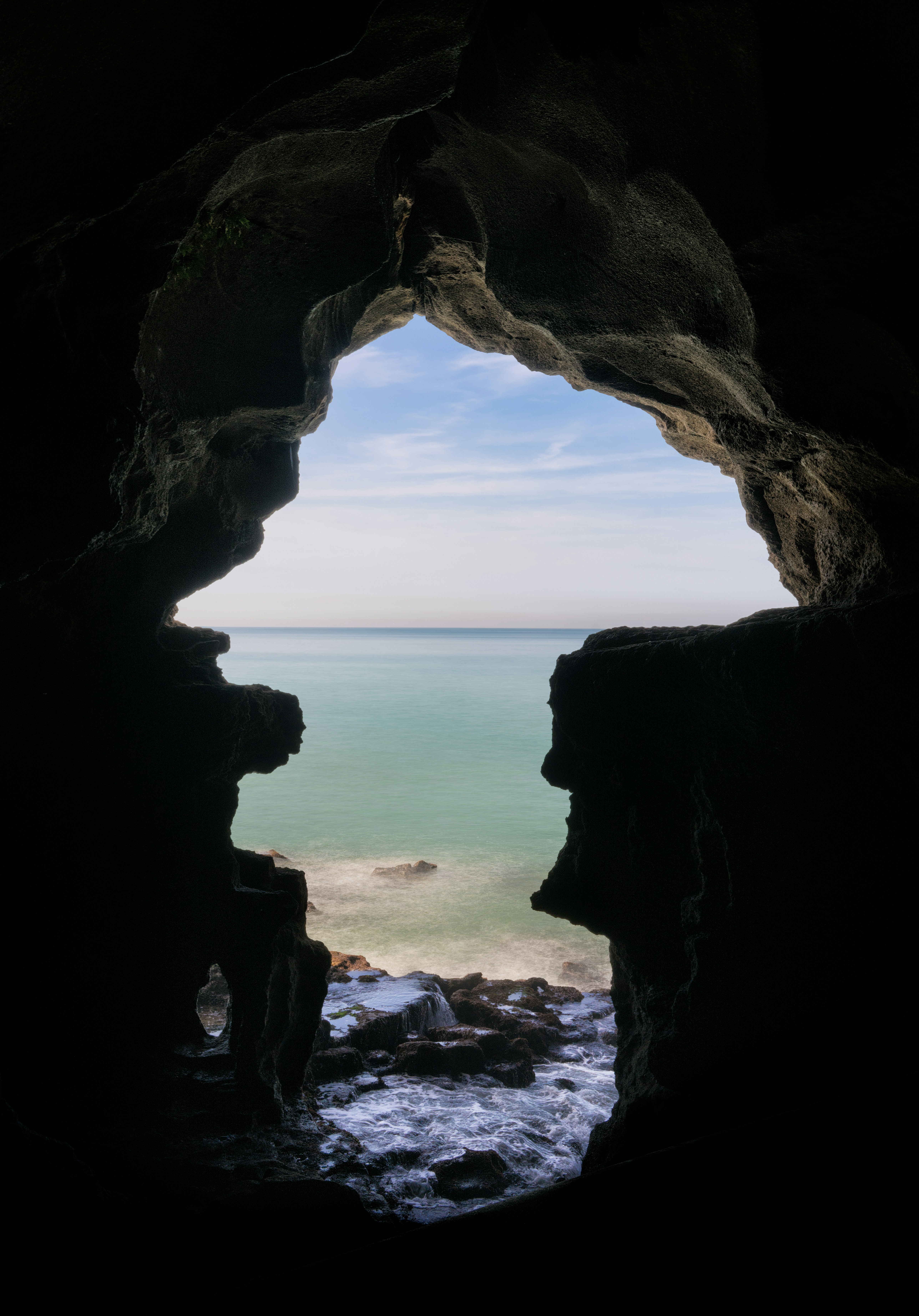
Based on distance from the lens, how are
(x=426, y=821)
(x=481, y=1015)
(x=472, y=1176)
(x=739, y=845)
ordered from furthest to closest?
(x=426, y=821), (x=481, y=1015), (x=472, y=1176), (x=739, y=845)

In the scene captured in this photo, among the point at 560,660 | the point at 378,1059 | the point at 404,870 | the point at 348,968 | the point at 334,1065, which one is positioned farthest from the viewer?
the point at 404,870

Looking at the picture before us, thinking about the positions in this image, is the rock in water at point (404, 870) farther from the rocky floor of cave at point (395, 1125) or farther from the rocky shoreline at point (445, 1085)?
the rocky floor of cave at point (395, 1125)

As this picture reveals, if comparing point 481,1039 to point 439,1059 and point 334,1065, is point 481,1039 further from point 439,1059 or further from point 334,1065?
point 334,1065

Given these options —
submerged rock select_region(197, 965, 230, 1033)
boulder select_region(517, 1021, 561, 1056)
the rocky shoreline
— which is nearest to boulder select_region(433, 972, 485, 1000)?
the rocky shoreline

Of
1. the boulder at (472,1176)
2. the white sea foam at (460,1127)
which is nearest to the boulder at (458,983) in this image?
the white sea foam at (460,1127)

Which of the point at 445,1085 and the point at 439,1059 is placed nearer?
the point at 445,1085

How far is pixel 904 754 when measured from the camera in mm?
3906

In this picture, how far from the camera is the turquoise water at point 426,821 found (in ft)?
52.7

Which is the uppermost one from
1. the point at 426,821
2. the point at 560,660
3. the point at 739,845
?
the point at 560,660

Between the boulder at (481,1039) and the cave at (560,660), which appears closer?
the cave at (560,660)

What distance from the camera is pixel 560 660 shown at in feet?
18.8

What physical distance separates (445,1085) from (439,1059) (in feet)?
1.20

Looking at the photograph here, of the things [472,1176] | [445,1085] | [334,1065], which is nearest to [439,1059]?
[445,1085]

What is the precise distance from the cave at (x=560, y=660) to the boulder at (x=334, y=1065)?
1.16m
